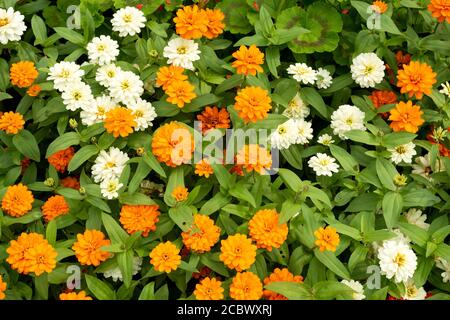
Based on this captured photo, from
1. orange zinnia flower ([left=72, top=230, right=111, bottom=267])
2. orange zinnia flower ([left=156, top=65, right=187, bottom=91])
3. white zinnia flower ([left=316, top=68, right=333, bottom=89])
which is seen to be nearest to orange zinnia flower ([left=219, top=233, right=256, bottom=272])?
orange zinnia flower ([left=72, top=230, right=111, bottom=267])

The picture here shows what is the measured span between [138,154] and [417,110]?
3.17 ft

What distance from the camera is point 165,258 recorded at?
1818 millimetres

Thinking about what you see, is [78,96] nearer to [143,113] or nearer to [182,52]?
[143,113]

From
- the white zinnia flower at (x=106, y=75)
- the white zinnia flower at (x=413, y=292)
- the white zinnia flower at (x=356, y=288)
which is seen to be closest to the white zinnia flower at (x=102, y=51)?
the white zinnia flower at (x=106, y=75)

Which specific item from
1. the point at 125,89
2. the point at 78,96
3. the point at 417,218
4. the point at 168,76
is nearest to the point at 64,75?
the point at 78,96

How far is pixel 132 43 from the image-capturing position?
2.43 meters

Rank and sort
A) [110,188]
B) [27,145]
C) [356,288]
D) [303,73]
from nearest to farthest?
1. [356,288]
2. [110,188]
3. [27,145]
4. [303,73]

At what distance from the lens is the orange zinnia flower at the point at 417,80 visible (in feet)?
7.11

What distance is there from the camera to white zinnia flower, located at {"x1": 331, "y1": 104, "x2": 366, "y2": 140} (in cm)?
223

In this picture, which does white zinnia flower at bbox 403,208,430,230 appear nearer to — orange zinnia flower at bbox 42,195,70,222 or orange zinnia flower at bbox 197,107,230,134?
orange zinnia flower at bbox 197,107,230,134

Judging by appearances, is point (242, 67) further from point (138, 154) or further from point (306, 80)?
point (138, 154)

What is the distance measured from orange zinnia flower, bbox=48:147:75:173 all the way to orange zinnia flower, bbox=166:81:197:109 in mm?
415

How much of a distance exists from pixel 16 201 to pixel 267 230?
0.81m
